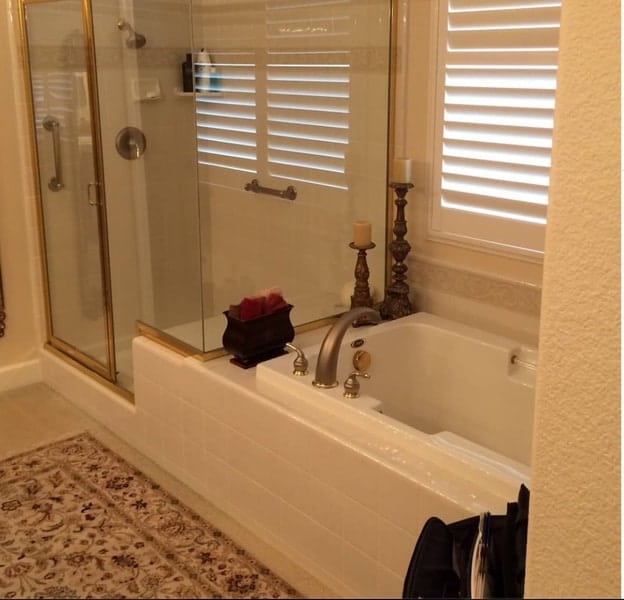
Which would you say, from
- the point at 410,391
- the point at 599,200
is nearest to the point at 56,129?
the point at 410,391

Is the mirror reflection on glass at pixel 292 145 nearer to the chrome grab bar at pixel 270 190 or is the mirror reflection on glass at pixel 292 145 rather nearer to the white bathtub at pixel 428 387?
the chrome grab bar at pixel 270 190

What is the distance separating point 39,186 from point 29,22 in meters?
0.63

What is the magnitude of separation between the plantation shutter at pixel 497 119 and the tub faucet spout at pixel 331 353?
2.05 feet

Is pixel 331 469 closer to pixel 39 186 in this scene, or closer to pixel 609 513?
pixel 609 513

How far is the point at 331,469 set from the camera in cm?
201

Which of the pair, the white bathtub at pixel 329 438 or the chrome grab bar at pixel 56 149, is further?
the chrome grab bar at pixel 56 149

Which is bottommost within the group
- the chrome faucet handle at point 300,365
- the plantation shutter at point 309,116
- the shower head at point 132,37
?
the chrome faucet handle at point 300,365

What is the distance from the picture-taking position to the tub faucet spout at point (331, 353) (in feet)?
6.98

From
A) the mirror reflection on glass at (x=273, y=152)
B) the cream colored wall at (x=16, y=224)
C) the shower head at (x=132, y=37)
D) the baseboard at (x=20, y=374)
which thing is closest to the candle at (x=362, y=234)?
the mirror reflection on glass at (x=273, y=152)

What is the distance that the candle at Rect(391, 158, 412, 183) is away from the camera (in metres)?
2.70

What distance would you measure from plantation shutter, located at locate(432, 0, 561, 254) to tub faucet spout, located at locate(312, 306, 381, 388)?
623 millimetres

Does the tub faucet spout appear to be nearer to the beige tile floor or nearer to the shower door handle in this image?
the beige tile floor

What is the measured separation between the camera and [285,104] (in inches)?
115

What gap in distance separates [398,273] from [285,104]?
0.75 m
